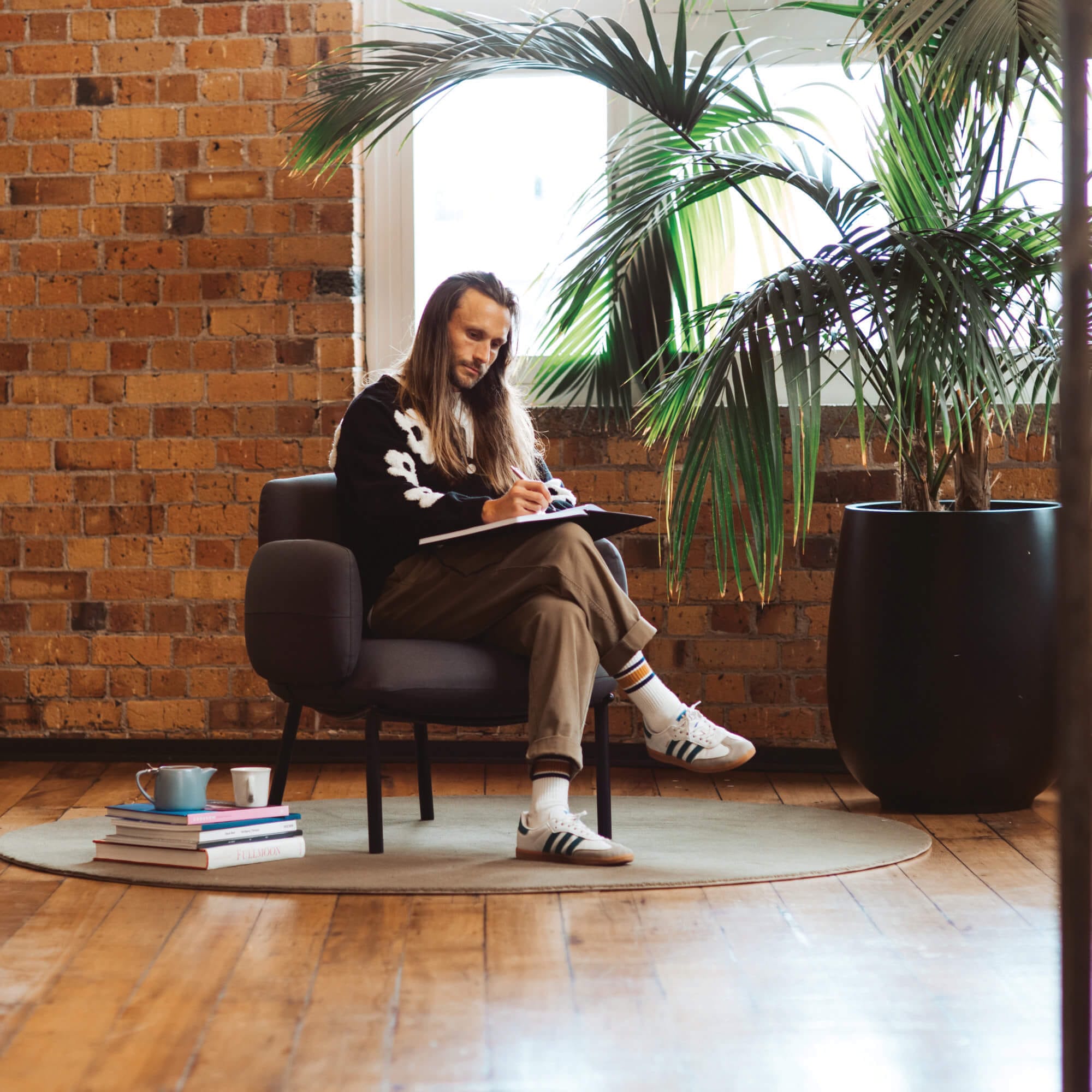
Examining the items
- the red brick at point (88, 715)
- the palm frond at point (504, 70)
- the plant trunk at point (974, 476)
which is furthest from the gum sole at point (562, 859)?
the red brick at point (88, 715)

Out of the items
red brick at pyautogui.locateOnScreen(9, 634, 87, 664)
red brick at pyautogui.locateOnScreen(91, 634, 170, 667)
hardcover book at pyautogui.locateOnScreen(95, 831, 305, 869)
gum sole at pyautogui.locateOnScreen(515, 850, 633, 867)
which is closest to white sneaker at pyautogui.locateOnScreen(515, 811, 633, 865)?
gum sole at pyautogui.locateOnScreen(515, 850, 633, 867)

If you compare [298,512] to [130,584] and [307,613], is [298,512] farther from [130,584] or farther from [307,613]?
[130,584]

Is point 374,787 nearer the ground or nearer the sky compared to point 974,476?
nearer the ground

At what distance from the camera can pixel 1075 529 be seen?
501 mm

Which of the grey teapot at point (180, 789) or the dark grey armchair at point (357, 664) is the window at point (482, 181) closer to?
the dark grey armchair at point (357, 664)

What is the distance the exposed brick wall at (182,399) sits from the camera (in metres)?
3.31

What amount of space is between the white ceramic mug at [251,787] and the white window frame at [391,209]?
4.15ft

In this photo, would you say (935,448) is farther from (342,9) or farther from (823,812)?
(342,9)

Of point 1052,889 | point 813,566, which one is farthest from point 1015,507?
point 1052,889

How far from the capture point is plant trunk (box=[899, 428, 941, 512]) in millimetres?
2695

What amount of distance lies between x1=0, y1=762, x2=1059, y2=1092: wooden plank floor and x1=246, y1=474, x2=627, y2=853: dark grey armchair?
0.34 m

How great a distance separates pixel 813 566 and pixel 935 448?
1.54ft

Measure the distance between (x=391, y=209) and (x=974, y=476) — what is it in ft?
5.13

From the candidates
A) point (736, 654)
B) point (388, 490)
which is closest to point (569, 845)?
point (388, 490)
